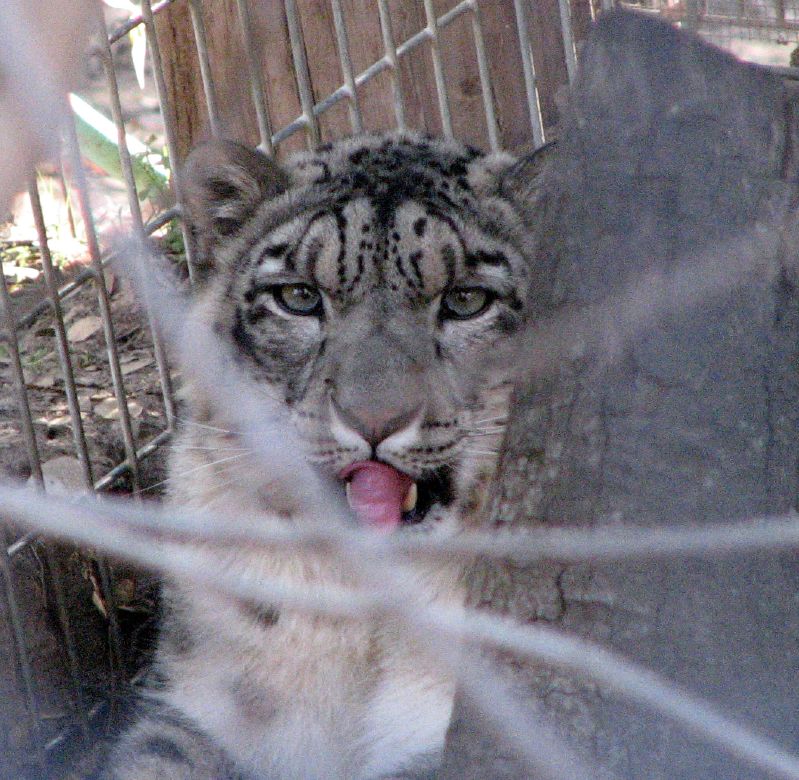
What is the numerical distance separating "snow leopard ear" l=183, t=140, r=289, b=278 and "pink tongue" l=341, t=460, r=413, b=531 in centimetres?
79

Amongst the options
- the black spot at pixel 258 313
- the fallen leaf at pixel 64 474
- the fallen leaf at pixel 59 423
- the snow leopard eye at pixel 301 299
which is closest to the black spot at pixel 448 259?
the snow leopard eye at pixel 301 299

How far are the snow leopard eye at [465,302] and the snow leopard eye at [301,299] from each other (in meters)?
0.28

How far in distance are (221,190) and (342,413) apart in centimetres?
80

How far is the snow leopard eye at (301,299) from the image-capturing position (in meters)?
2.77

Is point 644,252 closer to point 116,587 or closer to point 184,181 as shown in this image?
point 184,181

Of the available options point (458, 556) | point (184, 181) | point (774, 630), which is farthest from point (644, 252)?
point (184, 181)

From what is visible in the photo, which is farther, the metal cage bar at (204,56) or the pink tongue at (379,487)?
the metal cage bar at (204,56)

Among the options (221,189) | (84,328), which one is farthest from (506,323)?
(84,328)

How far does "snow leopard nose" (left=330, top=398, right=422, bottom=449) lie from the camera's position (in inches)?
98.6

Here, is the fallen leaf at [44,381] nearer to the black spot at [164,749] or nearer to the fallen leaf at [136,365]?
the fallen leaf at [136,365]

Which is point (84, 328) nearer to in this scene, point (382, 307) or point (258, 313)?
point (258, 313)

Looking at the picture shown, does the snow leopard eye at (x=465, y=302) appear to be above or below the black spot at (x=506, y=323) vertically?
above

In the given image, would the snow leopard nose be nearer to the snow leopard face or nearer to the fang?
the snow leopard face

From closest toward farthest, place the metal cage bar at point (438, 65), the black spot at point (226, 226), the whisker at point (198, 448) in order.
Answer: the whisker at point (198, 448), the black spot at point (226, 226), the metal cage bar at point (438, 65)
